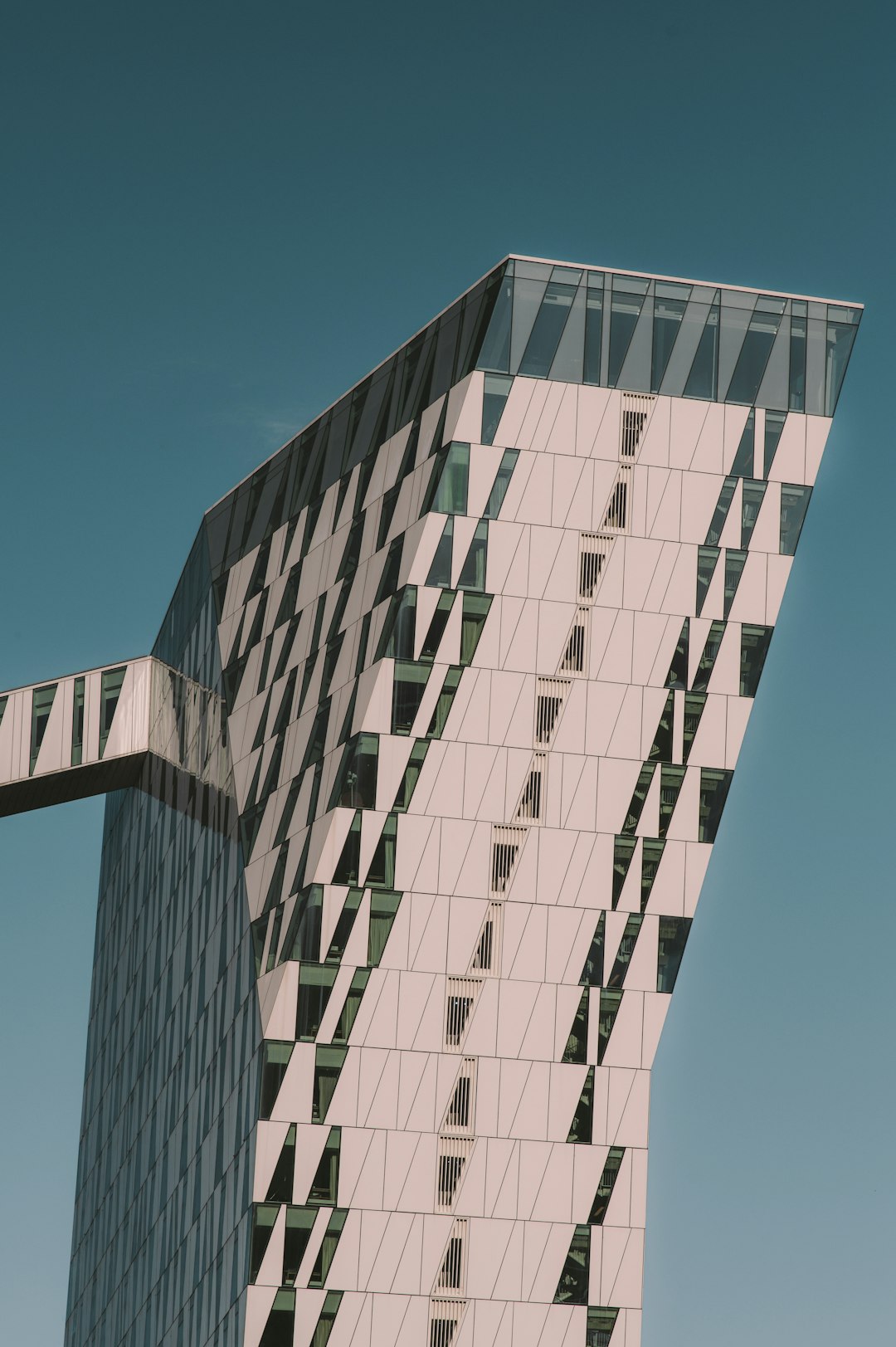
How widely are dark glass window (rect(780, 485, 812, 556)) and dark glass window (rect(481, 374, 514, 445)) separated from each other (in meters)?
8.09

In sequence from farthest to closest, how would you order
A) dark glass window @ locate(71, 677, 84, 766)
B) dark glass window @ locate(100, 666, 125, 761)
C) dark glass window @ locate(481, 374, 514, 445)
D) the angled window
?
dark glass window @ locate(100, 666, 125, 761), dark glass window @ locate(71, 677, 84, 766), the angled window, dark glass window @ locate(481, 374, 514, 445)

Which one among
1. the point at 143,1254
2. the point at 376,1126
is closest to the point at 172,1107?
the point at 143,1254

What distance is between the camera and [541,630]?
5956 centimetres

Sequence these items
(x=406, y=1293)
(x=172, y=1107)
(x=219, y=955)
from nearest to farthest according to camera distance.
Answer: (x=406, y=1293)
(x=219, y=955)
(x=172, y=1107)

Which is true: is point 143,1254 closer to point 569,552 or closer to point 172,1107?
point 172,1107

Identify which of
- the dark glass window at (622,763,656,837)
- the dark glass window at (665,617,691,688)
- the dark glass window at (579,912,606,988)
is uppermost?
the dark glass window at (665,617,691,688)

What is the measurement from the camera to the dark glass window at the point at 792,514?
60.5 m

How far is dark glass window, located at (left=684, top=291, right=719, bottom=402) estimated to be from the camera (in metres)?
59.9

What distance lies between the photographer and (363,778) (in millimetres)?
59312

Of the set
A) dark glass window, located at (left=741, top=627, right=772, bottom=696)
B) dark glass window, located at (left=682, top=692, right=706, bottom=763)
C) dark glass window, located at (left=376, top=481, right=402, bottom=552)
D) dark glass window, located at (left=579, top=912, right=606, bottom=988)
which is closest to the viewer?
dark glass window, located at (left=579, top=912, right=606, bottom=988)

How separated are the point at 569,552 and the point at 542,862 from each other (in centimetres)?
839

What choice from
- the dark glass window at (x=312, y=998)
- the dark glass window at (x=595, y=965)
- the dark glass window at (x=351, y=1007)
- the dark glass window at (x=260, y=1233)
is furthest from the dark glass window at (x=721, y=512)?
the dark glass window at (x=260, y=1233)

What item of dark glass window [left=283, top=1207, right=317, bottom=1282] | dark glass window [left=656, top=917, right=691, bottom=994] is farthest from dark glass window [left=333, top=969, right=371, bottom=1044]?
dark glass window [left=656, top=917, right=691, bottom=994]

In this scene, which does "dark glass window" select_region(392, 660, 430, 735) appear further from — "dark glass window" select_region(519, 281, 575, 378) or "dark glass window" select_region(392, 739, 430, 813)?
"dark glass window" select_region(519, 281, 575, 378)
